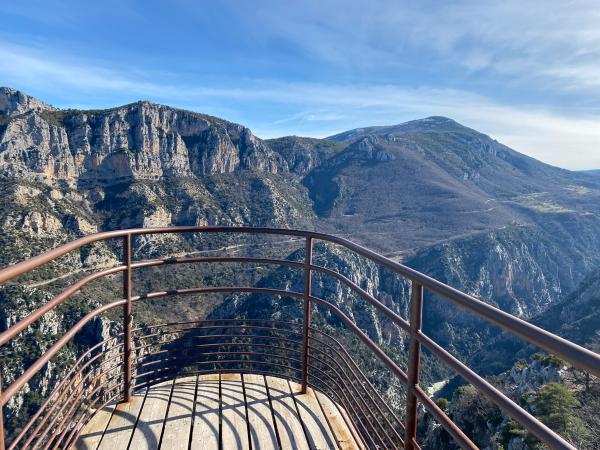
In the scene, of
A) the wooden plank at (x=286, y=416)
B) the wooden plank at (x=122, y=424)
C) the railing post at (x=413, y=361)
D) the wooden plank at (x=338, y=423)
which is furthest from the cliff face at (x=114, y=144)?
the railing post at (x=413, y=361)

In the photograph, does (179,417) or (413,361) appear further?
(179,417)

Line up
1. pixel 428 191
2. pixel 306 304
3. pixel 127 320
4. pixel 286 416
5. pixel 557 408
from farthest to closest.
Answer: pixel 428 191 → pixel 557 408 → pixel 306 304 → pixel 286 416 → pixel 127 320

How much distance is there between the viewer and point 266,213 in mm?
81188

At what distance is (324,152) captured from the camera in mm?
129750

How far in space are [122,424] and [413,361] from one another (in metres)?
2.01

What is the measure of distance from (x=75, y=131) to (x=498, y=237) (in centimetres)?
8272

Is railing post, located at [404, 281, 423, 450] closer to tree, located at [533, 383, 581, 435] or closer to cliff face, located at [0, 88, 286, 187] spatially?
A: tree, located at [533, 383, 581, 435]

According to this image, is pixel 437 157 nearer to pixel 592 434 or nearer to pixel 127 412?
pixel 592 434

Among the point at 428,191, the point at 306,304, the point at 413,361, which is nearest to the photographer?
the point at 413,361

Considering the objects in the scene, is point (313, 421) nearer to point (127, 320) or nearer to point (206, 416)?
point (206, 416)

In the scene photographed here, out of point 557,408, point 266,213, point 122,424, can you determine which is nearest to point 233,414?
point 122,424

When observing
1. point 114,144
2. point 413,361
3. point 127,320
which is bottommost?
point 127,320

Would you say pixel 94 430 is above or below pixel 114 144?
below

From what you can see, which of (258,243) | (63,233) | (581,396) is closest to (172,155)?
(258,243)
